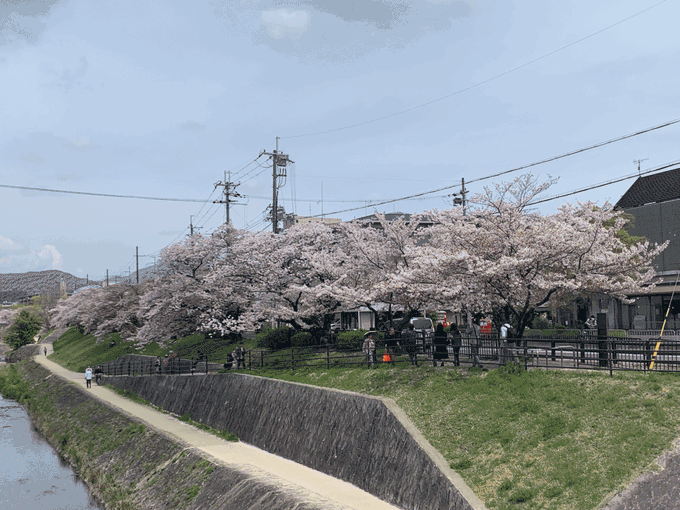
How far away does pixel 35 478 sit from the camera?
1015 inches

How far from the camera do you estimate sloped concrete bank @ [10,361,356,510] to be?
1492 cm

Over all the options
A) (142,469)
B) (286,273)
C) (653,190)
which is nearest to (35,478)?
(142,469)

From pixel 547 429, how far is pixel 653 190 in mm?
42571

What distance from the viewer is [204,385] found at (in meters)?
28.3

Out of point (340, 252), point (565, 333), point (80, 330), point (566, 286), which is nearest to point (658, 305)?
point (565, 333)

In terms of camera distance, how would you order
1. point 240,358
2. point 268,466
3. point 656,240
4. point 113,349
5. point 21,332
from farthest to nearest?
1. point 21,332
2. point 113,349
3. point 656,240
4. point 240,358
5. point 268,466

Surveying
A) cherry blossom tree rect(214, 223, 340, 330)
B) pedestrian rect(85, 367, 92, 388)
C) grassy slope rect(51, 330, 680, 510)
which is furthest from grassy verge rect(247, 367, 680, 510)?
pedestrian rect(85, 367, 92, 388)

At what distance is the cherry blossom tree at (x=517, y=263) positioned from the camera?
61.2ft

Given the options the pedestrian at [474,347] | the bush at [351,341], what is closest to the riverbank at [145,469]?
the pedestrian at [474,347]

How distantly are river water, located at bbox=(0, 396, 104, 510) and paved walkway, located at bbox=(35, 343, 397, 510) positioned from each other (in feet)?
13.0

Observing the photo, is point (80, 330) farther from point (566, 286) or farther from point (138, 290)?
point (566, 286)

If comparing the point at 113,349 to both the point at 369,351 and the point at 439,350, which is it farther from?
the point at 439,350

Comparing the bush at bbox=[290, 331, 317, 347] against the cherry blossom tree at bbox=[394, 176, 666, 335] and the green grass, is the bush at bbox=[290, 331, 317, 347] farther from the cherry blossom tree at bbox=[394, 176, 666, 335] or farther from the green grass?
the cherry blossom tree at bbox=[394, 176, 666, 335]

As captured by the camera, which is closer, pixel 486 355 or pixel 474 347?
pixel 486 355
